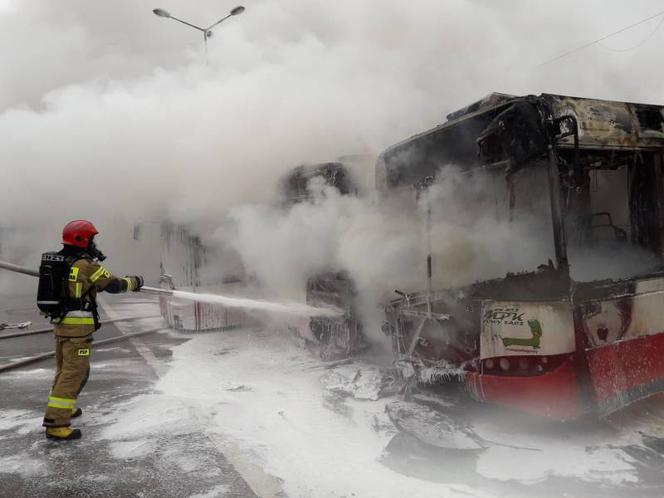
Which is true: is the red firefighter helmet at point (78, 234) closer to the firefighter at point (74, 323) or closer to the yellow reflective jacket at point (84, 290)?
the firefighter at point (74, 323)

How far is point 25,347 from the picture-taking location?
7395 mm

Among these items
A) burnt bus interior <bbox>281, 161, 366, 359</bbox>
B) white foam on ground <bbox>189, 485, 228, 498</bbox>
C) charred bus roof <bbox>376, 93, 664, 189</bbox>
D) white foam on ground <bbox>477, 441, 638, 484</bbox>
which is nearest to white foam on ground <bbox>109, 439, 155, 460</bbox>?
white foam on ground <bbox>189, 485, 228, 498</bbox>

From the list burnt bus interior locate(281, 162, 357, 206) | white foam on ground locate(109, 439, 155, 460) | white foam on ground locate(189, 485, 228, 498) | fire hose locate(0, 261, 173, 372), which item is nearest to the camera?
white foam on ground locate(189, 485, 228, 498)

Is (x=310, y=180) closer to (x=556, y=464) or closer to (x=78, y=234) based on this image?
(x=78, y=234)

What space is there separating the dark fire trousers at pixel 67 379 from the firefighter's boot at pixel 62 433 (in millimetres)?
30

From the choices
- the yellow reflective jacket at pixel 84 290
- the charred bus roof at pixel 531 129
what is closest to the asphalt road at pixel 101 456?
the yellow reflective jacket at pixel 84 290

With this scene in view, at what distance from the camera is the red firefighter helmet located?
13.3 ft

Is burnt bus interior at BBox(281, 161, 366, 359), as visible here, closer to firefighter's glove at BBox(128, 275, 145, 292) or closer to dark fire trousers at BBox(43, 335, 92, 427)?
firefighter's glove at BBox(128, 275, 145, 292)

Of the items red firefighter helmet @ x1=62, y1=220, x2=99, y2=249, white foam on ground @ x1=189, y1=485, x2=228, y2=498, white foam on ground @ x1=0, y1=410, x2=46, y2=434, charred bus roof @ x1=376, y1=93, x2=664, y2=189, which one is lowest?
white foam on ground @ x1=189, y1=485, x2=228, y2=498

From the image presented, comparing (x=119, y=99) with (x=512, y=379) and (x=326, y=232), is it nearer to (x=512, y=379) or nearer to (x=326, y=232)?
(x=326, y=232)

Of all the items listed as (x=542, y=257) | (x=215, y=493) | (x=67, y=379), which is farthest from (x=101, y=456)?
(x=542, y=257)

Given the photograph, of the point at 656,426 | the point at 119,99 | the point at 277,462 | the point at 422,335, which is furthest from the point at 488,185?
the point at 119,99

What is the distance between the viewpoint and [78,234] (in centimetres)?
409

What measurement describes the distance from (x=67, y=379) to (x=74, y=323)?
43cm
